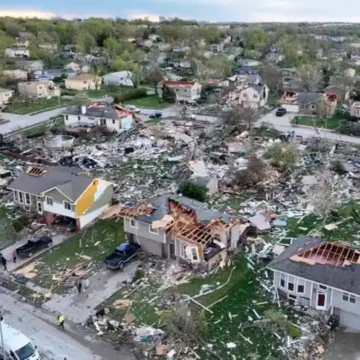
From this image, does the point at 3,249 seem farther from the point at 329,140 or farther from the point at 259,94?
the point at 259,94

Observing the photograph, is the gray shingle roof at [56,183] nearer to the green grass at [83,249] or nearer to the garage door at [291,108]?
the green grass at [83,249]

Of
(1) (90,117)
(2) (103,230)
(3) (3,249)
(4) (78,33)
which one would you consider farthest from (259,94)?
(4) (78,33)

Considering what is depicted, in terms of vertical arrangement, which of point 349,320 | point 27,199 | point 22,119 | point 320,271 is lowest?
point 22,119

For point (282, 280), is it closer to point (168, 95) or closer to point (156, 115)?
point (156, 115)

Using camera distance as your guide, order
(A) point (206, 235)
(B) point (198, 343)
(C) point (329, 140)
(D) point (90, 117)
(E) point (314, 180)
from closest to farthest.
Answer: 1. (B) point (198, 343)
2. (A) point (206, 235)
3. (E) point (314, 180)
4. (C) point (329, 140)
5. (D) point (90, 117)

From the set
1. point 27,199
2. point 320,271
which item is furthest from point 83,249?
point 320,271
